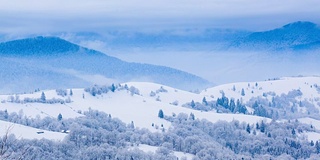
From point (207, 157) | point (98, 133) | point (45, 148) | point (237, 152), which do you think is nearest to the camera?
point (45, 148)

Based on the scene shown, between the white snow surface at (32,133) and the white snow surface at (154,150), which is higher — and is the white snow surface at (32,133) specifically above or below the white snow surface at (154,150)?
above

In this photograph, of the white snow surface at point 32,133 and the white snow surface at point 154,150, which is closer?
the white snow surface at point 32,133

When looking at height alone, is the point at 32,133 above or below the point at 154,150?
above

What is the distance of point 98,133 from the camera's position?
169750mm

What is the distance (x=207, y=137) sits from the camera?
19450cm

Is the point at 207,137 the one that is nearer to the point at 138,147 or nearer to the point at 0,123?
the point at 138,147

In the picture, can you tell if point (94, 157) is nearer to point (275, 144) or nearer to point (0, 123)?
point (0, 123)

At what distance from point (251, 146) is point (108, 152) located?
6124 cm

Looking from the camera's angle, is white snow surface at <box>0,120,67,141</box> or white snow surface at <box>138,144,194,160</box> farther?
white snow surface at <box>138,144,194,160</box>

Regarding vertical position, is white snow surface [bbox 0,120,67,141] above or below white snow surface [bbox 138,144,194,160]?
above

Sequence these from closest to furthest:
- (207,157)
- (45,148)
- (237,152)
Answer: (45,148) → (207,157) → (237,152)

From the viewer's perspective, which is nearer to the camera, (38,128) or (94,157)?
(94,157)

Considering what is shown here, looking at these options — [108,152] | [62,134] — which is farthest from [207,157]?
[62,134]

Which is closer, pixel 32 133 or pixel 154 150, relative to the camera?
pixel 32 133
